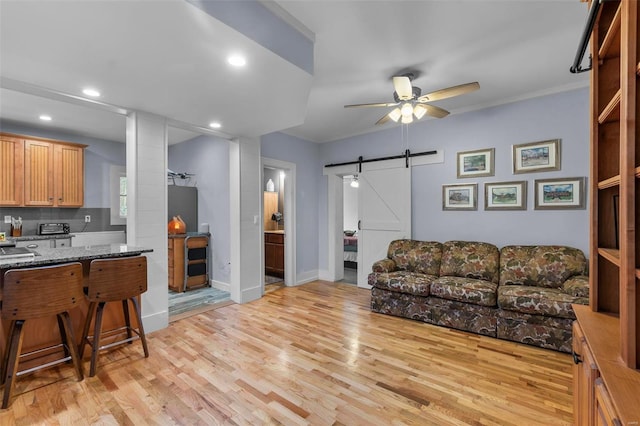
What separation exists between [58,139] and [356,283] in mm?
5609

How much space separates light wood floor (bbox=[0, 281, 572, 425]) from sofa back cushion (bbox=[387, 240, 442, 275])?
0.88 meters

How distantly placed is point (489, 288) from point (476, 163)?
176 cm

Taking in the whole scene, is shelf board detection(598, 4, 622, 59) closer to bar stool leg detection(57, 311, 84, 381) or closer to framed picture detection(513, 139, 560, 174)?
framed picture detection(513, 139, 560, 174)

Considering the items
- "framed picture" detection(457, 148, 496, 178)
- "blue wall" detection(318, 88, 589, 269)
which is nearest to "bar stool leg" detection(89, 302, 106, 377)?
"blue wall" detection(318, 88, 589, 269)

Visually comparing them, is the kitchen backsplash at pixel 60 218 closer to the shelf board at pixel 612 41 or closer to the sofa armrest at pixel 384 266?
the sofa armrest at pixel 384 266

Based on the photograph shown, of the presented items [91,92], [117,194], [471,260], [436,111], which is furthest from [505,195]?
[117,194]

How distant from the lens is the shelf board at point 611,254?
108cm

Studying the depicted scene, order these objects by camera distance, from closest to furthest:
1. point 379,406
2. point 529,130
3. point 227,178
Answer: point 379,406
point 529,130
point 227,178

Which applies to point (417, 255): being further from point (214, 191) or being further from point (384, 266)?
point (214, 191)

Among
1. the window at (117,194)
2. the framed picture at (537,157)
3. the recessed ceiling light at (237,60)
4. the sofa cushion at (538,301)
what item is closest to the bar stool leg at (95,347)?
the recessed ceiling light at (237,60)

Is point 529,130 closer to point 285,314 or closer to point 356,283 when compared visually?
point 356,283

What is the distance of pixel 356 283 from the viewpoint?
5.33m

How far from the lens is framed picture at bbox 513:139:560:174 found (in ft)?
11.4

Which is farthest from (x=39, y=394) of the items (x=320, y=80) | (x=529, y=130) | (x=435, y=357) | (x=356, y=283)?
(x=529, y=130)
